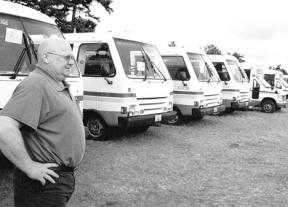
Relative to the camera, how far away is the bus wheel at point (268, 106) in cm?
1859

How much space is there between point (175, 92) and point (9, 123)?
9574 millimetres

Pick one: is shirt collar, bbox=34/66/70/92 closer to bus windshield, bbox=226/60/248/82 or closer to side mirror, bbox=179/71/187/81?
side mirror, bbox=179/71/187/81

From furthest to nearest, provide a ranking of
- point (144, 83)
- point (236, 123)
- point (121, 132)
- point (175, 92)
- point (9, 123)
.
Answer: point (236, 123) < point (175, 92) < point (121, 132) < point (144, 83) < point (9, 123)

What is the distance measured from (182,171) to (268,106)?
13.2 m

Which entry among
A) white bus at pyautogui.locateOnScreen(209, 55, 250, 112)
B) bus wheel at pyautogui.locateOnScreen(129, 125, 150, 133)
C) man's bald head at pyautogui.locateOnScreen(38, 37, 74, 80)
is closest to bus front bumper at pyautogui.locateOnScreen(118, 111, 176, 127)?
bus wheel at pyautogui.locateOnScreen(129, 125, 150, 133)

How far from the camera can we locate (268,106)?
18688mm

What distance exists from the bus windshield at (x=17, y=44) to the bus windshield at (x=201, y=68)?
6.83 metres

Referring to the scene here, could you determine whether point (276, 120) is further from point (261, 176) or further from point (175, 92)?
point (261, 176)

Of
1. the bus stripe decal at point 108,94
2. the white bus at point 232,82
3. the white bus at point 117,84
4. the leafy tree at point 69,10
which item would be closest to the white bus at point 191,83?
the white bus at point 117,84

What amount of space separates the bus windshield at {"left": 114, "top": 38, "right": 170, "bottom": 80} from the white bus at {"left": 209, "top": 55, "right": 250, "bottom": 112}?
611 centimetres

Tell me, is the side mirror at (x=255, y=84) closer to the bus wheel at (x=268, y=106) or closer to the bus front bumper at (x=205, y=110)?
the bus wheel at (x=268, y=106)

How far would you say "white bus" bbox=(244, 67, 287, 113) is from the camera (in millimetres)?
18609

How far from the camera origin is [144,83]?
8.62 m

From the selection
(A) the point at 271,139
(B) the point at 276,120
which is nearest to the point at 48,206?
(A) the point at 271,139
